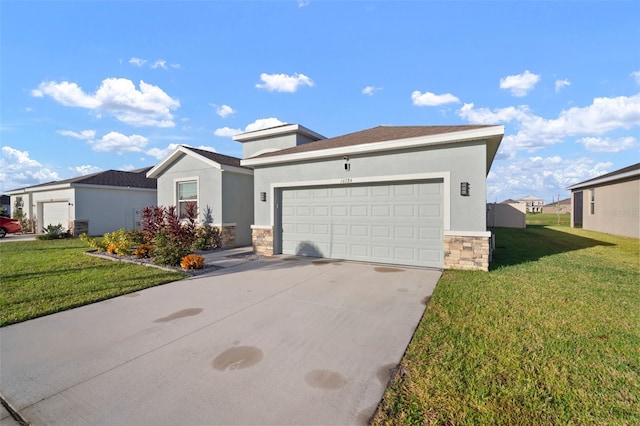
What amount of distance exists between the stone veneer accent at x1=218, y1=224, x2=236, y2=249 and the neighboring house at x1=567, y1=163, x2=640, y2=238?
745 inches

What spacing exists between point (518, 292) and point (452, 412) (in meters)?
3.92

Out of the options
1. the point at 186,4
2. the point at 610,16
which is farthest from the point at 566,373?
the point at 186,4

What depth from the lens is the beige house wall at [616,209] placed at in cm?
1374

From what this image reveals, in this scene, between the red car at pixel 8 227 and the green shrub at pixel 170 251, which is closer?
the green shrub at pixel 170 251

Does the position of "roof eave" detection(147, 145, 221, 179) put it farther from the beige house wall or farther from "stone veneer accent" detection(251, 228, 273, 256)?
the beige house wall

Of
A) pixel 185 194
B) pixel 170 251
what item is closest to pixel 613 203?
pixel 170 251

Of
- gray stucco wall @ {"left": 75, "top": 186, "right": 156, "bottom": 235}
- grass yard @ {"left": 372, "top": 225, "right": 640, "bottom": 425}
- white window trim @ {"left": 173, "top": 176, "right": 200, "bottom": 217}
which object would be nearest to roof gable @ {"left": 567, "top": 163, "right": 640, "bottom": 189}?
grass yard @ {"left": 372, "top": 225, "right": 640, "bottom": 425}

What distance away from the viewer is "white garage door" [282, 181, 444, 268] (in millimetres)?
7223

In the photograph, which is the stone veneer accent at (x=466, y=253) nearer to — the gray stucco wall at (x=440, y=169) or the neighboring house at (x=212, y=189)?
the gray stucco wall at (x=440, y=169)

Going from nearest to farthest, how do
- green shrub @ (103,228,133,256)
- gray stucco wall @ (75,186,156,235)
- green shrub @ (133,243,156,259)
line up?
green shrub @ (133,243,156,259) < green shrub @ (103,228,133,256) < gray stucco wall @ (75,186,156,235)

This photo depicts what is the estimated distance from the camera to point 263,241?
9477 millimetres

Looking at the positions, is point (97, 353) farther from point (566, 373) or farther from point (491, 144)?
Result: point (491, 144)

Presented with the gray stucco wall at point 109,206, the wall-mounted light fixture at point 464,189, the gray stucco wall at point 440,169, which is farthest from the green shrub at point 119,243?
the wall-mounted light fixture at point 464,189

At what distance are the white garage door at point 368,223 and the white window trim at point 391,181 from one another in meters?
0.18
